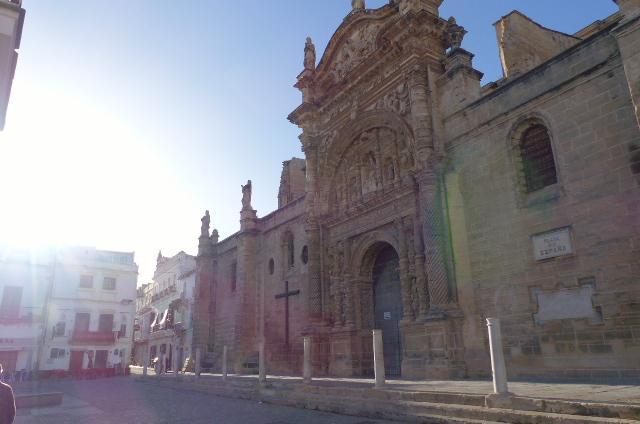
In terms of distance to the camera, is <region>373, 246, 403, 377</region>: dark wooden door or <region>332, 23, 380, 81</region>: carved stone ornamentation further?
<region>332, 23, 380, 81</region>: carved stone ornamentation

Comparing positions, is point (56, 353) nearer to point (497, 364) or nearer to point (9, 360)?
point (9, 360)

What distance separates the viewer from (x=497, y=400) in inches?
246

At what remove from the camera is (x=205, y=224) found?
27141 mm

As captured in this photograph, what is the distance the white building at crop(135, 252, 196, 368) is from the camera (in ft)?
112

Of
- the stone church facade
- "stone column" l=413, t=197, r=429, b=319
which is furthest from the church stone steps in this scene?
"stone column" l=413, t=197, r=429, b=319

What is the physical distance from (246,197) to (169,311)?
20659mm

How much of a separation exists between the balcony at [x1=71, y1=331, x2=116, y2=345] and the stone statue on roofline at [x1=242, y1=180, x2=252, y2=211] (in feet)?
61.0

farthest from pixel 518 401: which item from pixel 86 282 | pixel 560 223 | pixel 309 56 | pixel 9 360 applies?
pixel 86 282

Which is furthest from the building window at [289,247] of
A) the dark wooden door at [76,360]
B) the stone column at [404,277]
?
the dark wooden door at [76,360]

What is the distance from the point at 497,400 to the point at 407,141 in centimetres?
899

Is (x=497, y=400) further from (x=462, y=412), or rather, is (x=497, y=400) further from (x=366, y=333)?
(x=366, y=333)

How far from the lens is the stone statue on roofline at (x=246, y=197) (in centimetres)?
2306

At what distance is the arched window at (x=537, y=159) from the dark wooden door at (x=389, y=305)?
5130 millimetres

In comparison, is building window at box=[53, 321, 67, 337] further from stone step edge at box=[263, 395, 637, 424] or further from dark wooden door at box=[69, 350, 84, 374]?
stone step edge at box=[263, 395, 637, 424]
